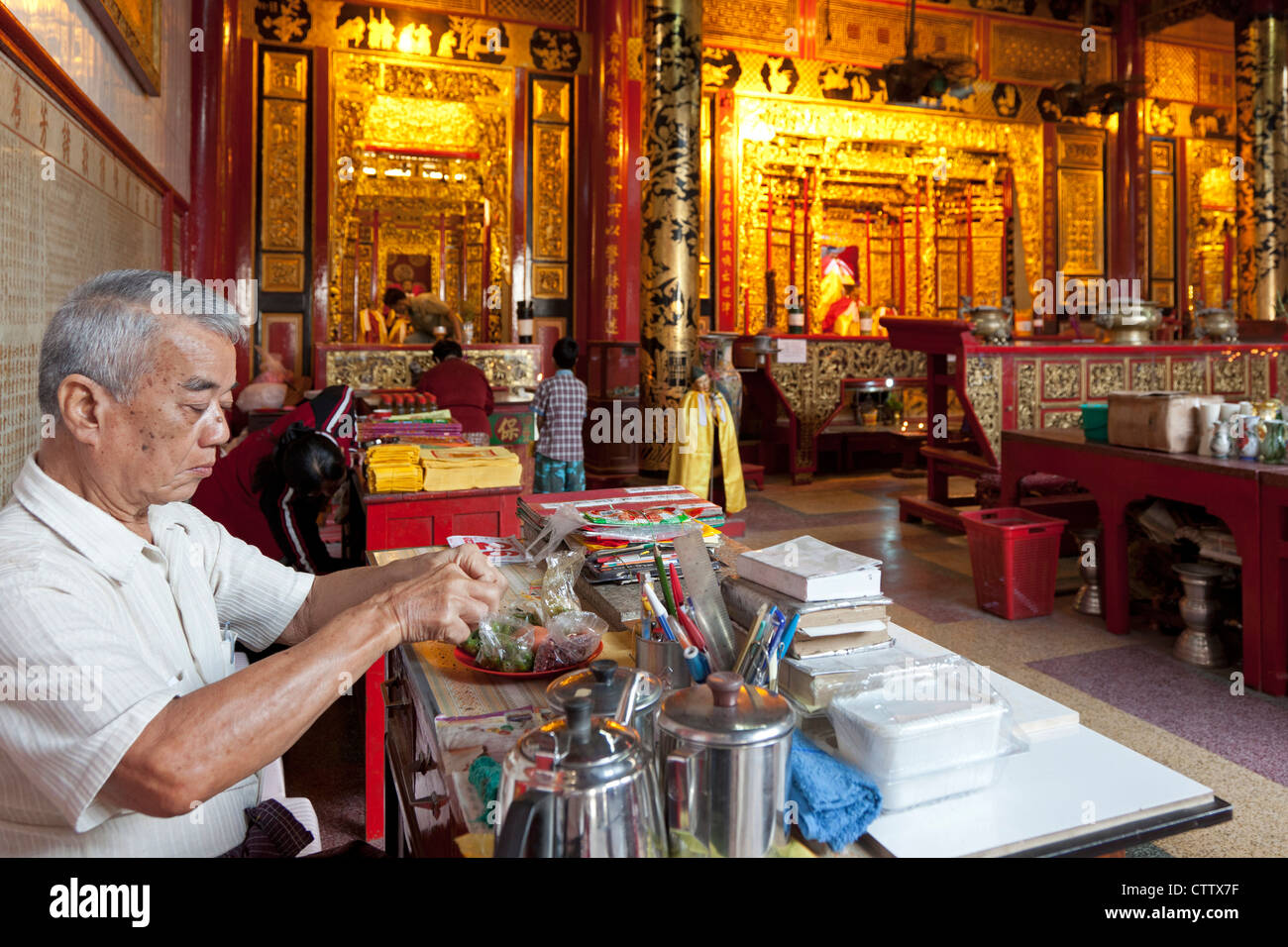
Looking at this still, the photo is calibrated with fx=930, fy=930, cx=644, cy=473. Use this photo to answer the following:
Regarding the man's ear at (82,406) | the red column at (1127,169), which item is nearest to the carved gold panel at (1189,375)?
the red column at (1127,169)

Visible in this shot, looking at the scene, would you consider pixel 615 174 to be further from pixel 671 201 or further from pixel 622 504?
pixel 622 504

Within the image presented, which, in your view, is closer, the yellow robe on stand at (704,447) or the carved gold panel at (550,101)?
the yellow robe on stand at (704,447)

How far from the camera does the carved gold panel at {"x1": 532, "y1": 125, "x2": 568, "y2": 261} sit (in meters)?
8.95

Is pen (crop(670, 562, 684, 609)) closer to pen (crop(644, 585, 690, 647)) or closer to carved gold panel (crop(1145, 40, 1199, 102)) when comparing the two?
pen (crop(644, 585, 690, 647))

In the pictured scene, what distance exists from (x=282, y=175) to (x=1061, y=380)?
22.0ft

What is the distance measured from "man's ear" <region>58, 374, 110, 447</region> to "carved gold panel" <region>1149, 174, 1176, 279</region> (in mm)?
12531

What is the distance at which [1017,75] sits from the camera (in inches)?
420

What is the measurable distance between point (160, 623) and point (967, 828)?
1.05 metres

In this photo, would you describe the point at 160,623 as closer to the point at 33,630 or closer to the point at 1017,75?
the point at 33,630

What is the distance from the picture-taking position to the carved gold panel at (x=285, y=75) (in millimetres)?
8227

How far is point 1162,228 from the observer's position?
11438 millimetres

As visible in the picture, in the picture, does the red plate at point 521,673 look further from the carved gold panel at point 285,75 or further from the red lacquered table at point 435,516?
the carved gold panel at point 285,75

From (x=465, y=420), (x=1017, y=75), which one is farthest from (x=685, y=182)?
(x=1017, y=75)

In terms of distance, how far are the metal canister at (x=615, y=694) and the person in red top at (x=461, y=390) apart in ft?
14.6
